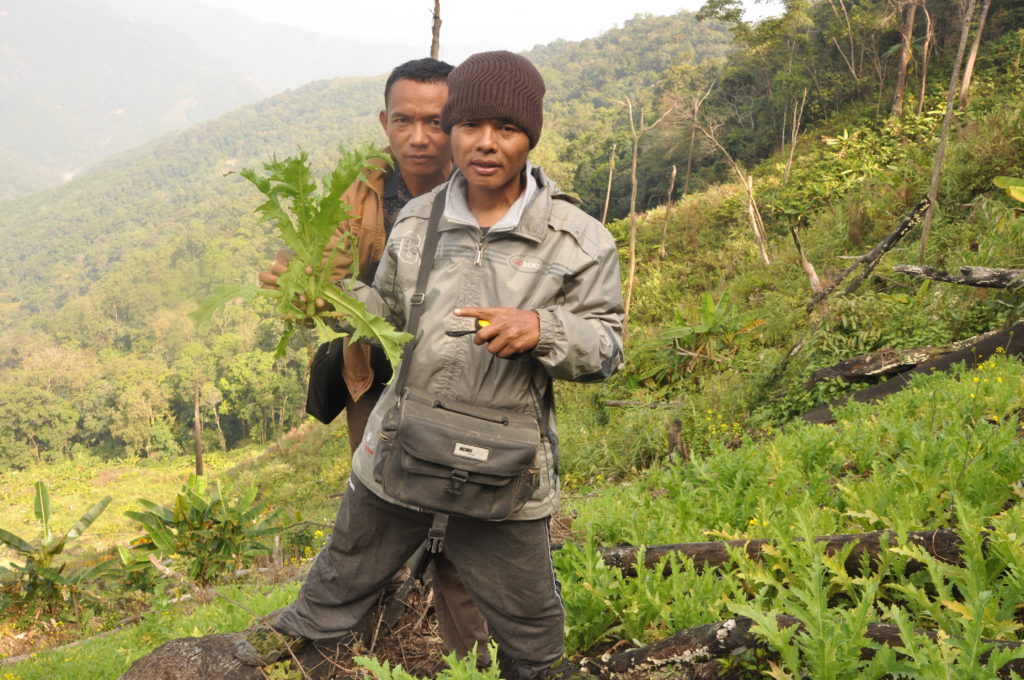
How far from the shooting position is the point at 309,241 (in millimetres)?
1691

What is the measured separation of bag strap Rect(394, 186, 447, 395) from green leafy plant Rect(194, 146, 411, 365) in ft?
0.35

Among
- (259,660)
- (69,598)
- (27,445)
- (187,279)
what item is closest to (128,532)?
(69,598)

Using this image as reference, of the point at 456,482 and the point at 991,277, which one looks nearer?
the point at 456,482

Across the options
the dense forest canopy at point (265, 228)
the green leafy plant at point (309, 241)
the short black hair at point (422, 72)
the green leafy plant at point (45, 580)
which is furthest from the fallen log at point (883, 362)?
the green leafy plant at point (45, 580)

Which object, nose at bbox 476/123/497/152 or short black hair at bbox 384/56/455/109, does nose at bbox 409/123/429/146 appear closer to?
short black hair at bbox 384/56/455/109

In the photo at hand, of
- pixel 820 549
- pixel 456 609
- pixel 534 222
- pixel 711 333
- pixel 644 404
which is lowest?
pixel 644 404

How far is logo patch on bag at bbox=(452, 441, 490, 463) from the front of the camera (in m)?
1.62

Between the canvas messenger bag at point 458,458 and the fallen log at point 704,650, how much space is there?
1.89ft

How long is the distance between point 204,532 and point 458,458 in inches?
211

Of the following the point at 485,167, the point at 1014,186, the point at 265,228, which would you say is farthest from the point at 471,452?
the point at 265,228

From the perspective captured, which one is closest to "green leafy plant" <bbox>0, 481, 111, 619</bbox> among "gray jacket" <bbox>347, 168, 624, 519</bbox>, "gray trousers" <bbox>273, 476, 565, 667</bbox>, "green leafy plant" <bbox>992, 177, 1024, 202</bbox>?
"gray trousers" <bbox>273, 476, 565, 667</bbox>

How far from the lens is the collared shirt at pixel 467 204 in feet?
5.67

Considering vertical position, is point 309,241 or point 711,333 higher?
point 309,241

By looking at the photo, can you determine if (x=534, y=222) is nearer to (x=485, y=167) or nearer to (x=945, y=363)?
(x=485, y=167)
